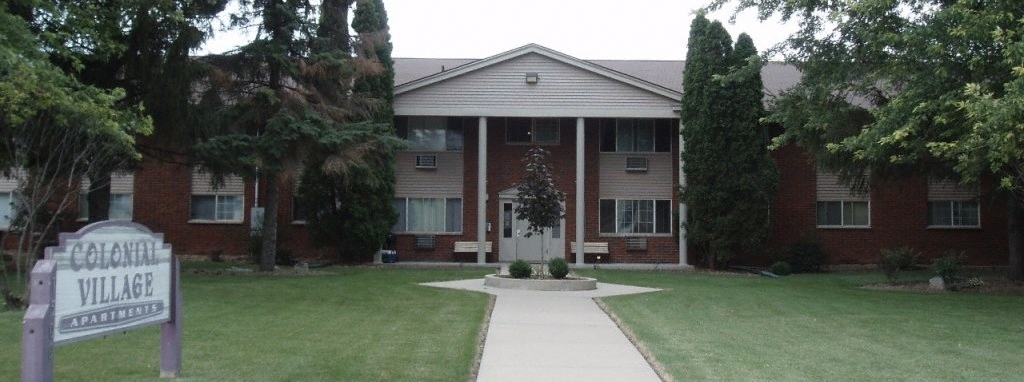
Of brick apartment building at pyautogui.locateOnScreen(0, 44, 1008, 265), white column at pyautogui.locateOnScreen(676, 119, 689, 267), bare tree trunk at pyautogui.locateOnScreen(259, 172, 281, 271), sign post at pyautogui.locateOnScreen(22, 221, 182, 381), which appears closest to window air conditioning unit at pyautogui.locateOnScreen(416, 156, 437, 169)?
brick apartment building at pyautogui.locateOnScreen(0, 44, 1008, 265)

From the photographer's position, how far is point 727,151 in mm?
26469

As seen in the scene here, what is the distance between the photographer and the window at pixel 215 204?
29.2 meters

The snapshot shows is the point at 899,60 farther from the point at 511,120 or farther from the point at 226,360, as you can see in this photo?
the point at 511,120

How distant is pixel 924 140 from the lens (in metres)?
15.2

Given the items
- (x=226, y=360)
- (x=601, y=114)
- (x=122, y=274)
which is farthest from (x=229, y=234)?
(x=122, y=274)

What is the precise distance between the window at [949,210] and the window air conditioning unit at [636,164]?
907cm

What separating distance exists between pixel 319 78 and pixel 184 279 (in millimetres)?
5599

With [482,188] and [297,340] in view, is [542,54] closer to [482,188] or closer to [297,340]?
[482,188]

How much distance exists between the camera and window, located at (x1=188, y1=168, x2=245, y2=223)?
29.2 m

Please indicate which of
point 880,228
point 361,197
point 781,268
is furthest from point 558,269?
point 880,228

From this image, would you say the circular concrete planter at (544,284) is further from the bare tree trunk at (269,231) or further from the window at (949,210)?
the window at (949,210)

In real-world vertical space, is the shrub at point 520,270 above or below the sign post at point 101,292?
below

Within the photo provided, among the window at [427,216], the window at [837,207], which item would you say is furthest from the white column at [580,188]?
the window at [837,207]

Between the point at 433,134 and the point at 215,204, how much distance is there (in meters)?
7.31
